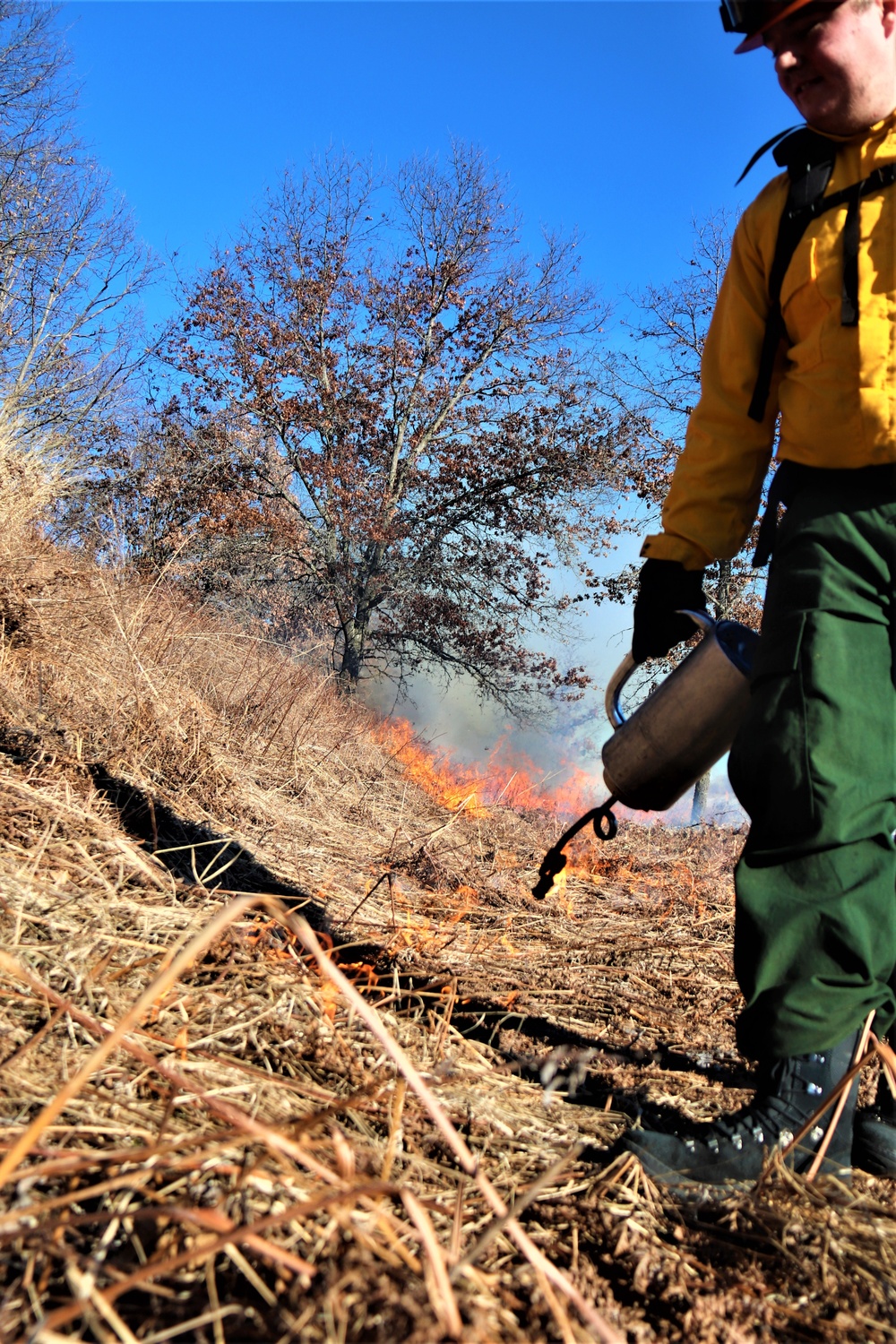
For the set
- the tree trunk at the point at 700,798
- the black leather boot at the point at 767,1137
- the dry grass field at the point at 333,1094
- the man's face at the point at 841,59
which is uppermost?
the tree trunk at the point at 700,798

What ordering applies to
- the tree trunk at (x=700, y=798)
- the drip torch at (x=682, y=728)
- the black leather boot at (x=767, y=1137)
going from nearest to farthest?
the black leather boot at (x=767, y=1137) < the drip torch at (x=682, y=728) < the tree trunk at (x=700, y=798)

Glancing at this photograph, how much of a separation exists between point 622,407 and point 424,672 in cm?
632

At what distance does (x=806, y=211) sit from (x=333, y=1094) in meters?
1.75

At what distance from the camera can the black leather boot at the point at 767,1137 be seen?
4.09 ft

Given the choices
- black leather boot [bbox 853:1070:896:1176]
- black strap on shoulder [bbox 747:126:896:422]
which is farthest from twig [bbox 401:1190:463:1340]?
black strap on shoulder [bbox 747:126:896:422]

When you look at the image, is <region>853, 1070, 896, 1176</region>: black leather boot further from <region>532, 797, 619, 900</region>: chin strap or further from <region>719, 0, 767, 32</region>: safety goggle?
<region>719, 0, 767, 32</region>: safety goggle

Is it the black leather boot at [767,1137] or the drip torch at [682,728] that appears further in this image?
the drip torch at [682,728]

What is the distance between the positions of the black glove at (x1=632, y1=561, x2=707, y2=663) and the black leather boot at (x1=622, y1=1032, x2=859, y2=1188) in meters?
0.88

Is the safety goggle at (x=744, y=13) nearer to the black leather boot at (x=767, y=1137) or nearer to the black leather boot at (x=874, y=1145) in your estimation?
the black leather boot at (x=767, y=1137)

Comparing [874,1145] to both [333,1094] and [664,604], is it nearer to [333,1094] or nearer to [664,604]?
[333,1094]

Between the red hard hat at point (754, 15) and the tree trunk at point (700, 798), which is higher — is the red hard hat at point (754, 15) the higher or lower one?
the lower one

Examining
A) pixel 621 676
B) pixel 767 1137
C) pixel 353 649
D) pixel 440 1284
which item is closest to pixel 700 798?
pixel 353 649

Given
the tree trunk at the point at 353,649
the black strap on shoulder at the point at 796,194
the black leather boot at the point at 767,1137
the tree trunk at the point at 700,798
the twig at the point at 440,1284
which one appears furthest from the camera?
the tree trunk at the point at 700,798

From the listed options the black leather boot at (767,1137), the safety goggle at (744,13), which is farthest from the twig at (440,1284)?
the safety goggle at (744,13)
